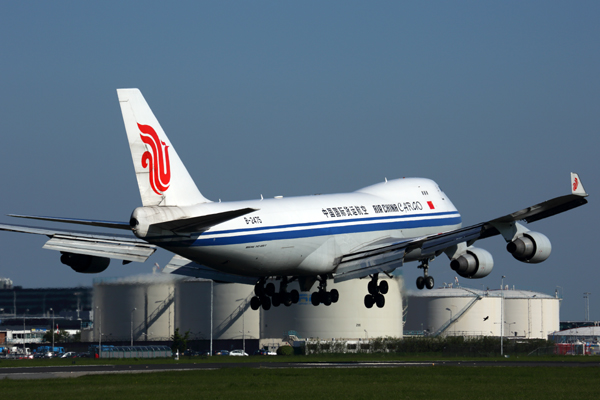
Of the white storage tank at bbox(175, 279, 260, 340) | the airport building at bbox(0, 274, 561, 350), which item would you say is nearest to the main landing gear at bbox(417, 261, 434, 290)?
the airport building at bbox(0, 274, 561, 350)

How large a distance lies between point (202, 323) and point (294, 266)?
85992mm

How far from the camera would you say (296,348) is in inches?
4510

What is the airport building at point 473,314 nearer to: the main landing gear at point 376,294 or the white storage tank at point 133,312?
the white storage tank at point 133,312

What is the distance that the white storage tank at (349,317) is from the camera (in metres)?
118

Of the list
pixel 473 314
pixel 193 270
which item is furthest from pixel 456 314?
pixel 193 270

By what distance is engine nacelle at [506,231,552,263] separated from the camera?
46.0m

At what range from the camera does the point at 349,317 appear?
118m

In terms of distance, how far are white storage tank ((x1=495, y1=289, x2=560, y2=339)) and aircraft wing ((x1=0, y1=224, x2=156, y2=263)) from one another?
114728mm

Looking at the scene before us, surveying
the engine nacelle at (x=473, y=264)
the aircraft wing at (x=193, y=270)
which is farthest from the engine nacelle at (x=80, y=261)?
the engine nacelle at (x=473, y=264)

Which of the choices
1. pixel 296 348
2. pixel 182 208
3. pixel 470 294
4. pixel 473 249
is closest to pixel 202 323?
pixel 296 348

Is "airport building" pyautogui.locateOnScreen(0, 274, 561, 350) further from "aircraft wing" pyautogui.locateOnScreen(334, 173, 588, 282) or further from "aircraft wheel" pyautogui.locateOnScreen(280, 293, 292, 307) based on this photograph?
"aircraft wing" pyautogui.locateOnScreen(334, 173, 588, 282)

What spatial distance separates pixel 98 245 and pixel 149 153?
5712mm

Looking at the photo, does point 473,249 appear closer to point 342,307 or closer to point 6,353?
point 342,307

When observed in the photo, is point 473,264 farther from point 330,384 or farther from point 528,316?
point 528,316
